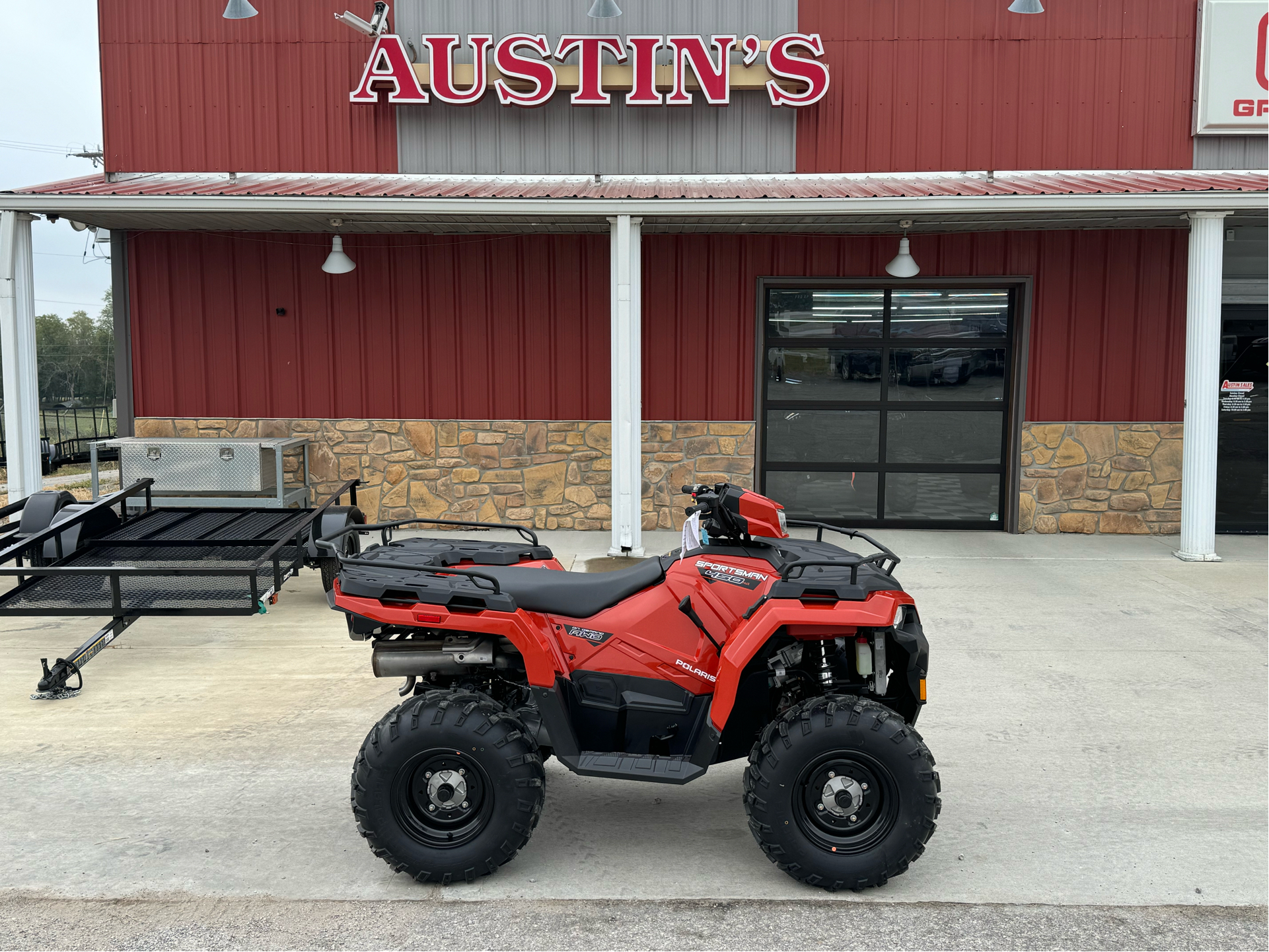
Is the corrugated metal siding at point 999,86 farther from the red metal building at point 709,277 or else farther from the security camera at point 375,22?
the security camera at point 375,22

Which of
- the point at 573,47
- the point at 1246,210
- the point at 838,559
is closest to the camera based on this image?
the point at 838,559

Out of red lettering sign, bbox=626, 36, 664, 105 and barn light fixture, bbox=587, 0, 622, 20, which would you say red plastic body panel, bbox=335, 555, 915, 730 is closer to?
barn light fixture, bbox=587, 0, 622, 20

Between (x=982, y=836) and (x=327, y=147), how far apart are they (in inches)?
368

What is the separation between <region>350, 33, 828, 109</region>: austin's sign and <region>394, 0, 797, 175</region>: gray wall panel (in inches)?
7.8

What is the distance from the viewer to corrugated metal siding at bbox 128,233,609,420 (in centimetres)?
1059

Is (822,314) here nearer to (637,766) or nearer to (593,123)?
(593,123)

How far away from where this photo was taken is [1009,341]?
422 inches

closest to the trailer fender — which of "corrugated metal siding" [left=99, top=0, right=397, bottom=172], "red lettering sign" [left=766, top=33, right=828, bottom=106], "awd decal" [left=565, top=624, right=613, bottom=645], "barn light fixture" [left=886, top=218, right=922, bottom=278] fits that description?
"awd decal" [left=565, top=624, right=613, bottom=645]

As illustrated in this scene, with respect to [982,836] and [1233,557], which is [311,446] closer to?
[982,836]

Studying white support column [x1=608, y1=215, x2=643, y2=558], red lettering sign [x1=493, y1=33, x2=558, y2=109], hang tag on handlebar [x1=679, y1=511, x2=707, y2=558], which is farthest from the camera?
red lettering sign [x1=493, y1=33, x2=558, y2=109]

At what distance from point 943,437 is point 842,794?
7.96 meters

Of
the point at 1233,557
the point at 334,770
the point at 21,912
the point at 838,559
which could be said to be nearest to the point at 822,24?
the point at 1233,557

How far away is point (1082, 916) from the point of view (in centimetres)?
343

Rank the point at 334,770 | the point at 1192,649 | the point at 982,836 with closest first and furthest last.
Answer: the point at 982,836 < the point at 334,770 < the point at 1192,649
